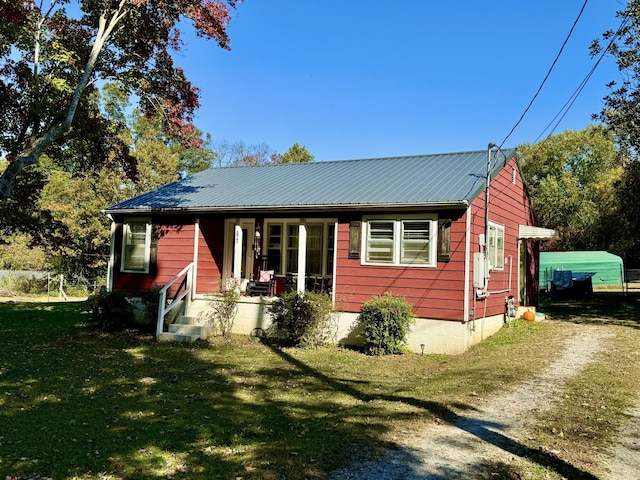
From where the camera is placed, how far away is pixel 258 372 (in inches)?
346

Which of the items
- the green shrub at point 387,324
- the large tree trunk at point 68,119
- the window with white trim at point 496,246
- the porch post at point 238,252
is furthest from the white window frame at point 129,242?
the window with white trim at point 496,246

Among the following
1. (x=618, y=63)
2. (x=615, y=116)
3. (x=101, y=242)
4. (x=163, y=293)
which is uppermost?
(x=618, y=63)

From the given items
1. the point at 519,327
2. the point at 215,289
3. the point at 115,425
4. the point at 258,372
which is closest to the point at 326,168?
the point at 215,289

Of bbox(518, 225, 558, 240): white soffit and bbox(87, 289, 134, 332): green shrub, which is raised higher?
bbox(518, 225, 558, 240): white soffit

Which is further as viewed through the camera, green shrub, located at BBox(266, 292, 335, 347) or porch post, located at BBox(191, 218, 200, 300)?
porch post, located at BBox(191, 218, 200, 300)

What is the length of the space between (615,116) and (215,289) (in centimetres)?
1308

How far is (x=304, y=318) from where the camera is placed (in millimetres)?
11148

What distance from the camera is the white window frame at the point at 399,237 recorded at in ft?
35.8

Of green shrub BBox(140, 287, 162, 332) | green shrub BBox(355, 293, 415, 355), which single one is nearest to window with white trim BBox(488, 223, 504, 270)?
green shrub BBox(355, 293, 415, 355)

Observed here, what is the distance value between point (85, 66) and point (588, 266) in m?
28.9

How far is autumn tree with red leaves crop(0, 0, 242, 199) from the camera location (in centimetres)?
1030

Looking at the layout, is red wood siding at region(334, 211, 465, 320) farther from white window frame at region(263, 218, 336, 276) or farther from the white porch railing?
the white porch railing

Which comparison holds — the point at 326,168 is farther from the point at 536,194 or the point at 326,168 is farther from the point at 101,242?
the point at 536,194

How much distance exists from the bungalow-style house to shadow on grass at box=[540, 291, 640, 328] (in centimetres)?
148
